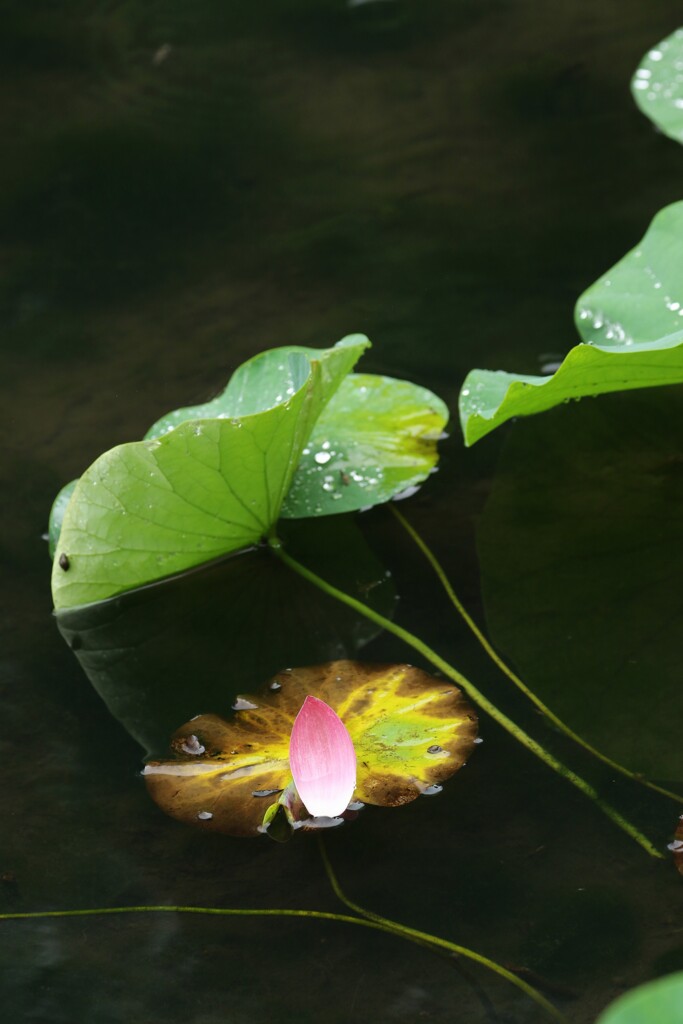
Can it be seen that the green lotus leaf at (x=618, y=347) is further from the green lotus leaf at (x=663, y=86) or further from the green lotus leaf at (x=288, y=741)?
the green lotus leaf at (x=663, y=86)

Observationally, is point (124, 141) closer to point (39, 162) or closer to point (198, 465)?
point (39, 162)

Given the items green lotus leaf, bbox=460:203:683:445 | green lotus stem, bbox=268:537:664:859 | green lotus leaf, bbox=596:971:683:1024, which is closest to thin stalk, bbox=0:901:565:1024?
green lotus stem, bbox=268:537:664:859

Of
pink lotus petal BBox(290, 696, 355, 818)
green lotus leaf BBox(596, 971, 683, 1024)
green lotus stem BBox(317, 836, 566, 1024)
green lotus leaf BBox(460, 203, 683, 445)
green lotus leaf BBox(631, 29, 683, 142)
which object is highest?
green lotus leaf BBox(631, 29, 683, 142)

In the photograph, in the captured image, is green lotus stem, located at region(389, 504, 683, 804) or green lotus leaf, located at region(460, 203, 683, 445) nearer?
green lotus stem, located at region(389, 504, 683, 804)

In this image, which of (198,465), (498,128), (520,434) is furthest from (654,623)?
(498,128)

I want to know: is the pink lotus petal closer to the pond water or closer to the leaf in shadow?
the pond water

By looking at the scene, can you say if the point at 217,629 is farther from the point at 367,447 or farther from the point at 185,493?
the point at 367,447
